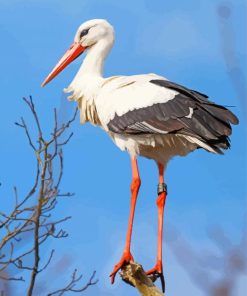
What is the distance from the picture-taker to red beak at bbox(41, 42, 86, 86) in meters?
10.2

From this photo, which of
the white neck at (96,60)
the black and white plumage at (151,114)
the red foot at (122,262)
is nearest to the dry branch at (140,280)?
the red foot at (122,262)

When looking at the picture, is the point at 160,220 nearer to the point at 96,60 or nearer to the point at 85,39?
the point at 96,60

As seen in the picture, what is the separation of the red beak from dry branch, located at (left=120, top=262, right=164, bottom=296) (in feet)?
11.3

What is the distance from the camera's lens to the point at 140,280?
7.18 meters

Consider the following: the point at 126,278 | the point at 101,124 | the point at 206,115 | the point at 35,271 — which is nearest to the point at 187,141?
the point at 206,115

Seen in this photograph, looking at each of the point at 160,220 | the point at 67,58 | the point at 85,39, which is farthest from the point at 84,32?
the point at 160,220

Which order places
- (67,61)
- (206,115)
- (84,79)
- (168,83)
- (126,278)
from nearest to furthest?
(126,278) < (206,115) < (168,83) < (84,79) < (67,61)

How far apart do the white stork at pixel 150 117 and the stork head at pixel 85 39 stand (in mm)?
249

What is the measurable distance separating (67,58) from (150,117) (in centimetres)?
193

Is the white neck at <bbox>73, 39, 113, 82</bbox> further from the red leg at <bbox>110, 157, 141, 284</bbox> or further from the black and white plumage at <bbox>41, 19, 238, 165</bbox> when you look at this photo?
the red leg at <bbox>110, 157, 141, 284</bbox>

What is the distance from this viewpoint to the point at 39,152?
6883mm

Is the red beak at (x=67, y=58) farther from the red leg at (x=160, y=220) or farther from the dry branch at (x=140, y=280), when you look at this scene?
the dry branch at (x=140, y=280)

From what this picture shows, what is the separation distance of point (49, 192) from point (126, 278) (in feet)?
3.53

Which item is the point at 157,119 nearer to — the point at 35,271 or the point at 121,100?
the point at 121,100
